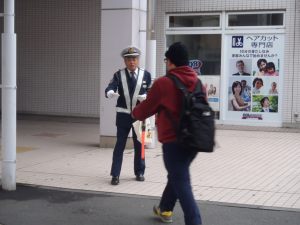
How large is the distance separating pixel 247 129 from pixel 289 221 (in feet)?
26.9

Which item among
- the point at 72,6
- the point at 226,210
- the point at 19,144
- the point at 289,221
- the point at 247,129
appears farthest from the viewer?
the point at 72,6

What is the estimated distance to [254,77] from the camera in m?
14.6

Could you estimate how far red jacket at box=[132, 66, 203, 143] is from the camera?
5395 millimetres

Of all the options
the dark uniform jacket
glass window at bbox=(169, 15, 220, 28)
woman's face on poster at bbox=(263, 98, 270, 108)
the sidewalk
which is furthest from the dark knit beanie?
glass window at bbox=(169, 15, 220, 28)

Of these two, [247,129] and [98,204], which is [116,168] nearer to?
[98,204]

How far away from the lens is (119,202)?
7219mm

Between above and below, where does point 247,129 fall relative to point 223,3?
below

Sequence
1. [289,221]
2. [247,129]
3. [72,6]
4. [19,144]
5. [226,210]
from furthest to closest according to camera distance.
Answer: [72,6]
[247,129]
[19,144]
[226,210]
[289,221]

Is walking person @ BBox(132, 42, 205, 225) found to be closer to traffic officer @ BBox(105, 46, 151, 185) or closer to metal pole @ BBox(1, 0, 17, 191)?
traffic officer @ BBox(105, 46, 151, 185)

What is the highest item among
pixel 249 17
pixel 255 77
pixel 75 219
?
pixel 249 17

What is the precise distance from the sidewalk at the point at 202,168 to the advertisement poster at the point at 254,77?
37.8 inches

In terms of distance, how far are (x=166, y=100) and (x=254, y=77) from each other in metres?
9.53

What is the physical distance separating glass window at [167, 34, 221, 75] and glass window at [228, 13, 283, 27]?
532mm

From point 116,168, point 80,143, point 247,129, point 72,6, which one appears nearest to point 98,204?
point 116,168
